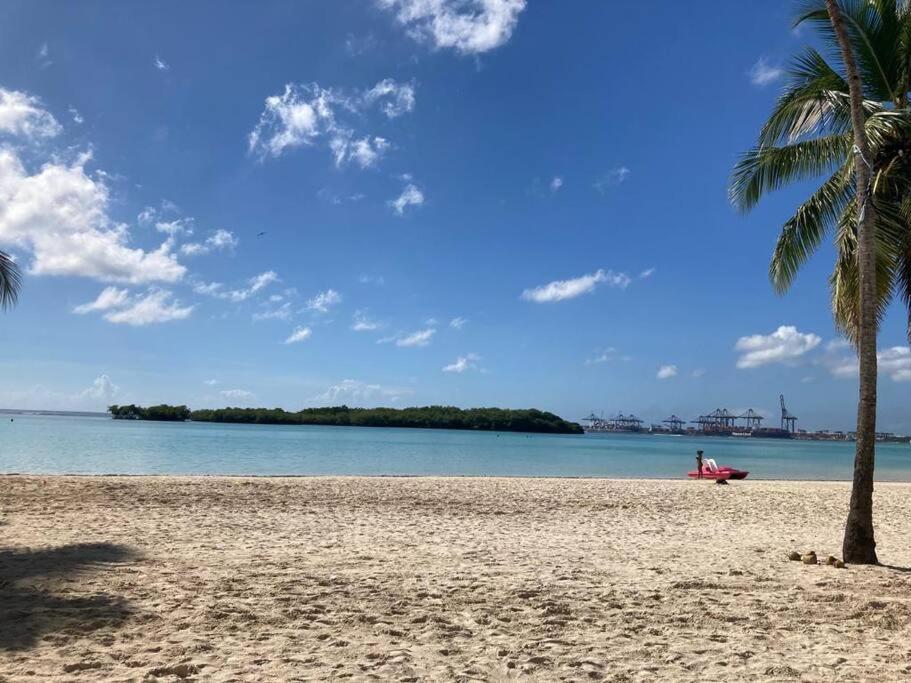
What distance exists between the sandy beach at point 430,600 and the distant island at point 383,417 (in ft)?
430

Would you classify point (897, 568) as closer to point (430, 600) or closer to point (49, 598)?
point (430, 600)

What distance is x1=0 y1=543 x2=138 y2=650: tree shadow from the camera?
5.21 m

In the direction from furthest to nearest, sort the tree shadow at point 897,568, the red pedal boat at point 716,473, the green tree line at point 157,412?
the green tree line at point 157,412 < the red pedal boat at point 716,473 < the tree shadow at point 897,568

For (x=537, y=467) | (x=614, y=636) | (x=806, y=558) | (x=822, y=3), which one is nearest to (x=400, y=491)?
(x=806, y=558)

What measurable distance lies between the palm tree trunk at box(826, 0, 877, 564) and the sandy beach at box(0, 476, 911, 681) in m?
0.48

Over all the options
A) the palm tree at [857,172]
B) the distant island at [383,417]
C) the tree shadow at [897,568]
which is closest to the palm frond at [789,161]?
the palm tree at [857,172]

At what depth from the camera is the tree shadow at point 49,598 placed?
521 cm

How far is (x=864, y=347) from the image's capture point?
796cm

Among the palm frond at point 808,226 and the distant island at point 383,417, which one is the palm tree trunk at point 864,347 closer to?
the palm frond at point 808,226

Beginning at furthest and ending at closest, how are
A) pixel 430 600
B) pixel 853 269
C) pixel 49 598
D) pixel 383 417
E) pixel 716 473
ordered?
pixel 383 417 → pixel 716 473 → pixel 853 269 → pixel 430 600 → pixel 49 598

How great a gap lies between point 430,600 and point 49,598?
3.49 meters

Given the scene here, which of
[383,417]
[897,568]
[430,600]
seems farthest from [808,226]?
[383,417]

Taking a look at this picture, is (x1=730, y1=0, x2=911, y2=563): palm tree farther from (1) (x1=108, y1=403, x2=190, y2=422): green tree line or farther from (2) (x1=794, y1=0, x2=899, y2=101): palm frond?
(1) (x1=108, y1=403, x2=190, y2=422): green tree line

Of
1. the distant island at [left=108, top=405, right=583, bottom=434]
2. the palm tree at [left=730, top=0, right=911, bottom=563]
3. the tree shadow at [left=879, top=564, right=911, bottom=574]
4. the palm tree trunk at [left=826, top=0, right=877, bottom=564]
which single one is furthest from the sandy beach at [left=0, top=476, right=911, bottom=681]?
the distant island at [left=108, top=405, right=583, bottom=434]
